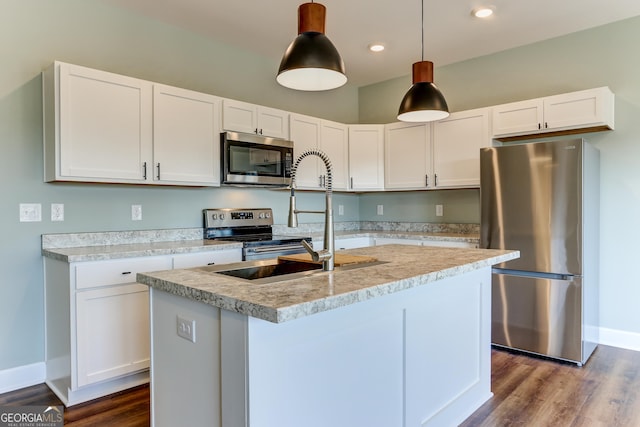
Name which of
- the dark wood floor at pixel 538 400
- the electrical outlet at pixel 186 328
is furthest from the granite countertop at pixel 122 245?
the electrical outlet at pixel 186 328

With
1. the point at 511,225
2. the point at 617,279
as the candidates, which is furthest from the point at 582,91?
the point at 617,279

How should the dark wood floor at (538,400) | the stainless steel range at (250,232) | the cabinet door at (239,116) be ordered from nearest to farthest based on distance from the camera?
the dark wood floor at (538,400), the stainless steel range at (250,232), the cabinet door at (239,116)

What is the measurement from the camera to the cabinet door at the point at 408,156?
4.20 metres

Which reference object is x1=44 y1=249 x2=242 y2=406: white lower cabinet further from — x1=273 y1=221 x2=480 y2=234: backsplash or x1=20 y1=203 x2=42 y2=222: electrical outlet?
x1=273 y1=221 x2=480 y2=234: backsplash

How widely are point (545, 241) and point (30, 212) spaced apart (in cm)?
364

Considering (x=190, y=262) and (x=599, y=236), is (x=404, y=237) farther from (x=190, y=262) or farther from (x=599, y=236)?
(x=190, y=262)

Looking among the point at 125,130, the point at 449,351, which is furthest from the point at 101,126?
the point at 449,351

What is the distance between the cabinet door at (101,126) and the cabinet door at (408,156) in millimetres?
2518

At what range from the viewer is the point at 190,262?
2877 mm

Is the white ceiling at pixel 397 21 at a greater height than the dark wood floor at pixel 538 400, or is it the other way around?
the white ceiling at pixel 397 21

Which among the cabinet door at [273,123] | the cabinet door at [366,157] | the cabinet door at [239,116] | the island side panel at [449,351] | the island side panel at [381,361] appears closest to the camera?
the island side panel at [381,361]

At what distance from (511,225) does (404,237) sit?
107cm

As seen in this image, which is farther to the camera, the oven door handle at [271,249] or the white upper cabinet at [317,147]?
the white upper cabinet at [317,147]

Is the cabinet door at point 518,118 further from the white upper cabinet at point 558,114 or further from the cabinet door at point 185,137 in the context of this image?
the cabinet door at point 185,137
